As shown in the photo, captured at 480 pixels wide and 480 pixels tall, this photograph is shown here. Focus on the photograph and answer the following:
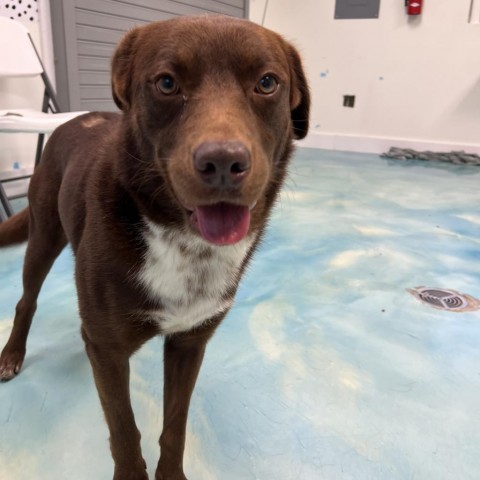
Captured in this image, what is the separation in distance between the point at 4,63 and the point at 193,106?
2.37m

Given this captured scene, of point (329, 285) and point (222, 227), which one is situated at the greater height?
point (222, 227)

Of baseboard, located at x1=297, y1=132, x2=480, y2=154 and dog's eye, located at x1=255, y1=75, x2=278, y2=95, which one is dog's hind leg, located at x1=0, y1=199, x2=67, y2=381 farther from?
baseboard, located at x1=297, y1=132, x2=480, y2=154

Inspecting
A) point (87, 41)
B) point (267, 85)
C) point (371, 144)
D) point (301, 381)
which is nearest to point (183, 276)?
point (267, 85)

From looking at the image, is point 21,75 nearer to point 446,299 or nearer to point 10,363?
point 10,363

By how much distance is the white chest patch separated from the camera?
97 cm

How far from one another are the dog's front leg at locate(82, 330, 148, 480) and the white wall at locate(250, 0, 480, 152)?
17.5 feet

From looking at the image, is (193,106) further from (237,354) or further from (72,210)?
(237,354)

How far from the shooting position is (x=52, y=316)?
71.4 inches

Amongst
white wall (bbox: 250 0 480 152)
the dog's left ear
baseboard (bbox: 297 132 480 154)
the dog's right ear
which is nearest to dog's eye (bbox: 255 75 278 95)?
the dog's left ear

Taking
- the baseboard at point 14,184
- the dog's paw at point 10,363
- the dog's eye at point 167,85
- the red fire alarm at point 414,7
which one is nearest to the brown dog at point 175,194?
the dog's eye at point 167,85

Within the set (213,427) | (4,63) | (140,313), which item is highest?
(4,63)

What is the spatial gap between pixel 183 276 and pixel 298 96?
1.62ft

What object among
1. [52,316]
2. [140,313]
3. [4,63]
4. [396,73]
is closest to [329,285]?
[52,316]

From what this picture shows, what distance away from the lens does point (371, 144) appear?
5.86 meters
